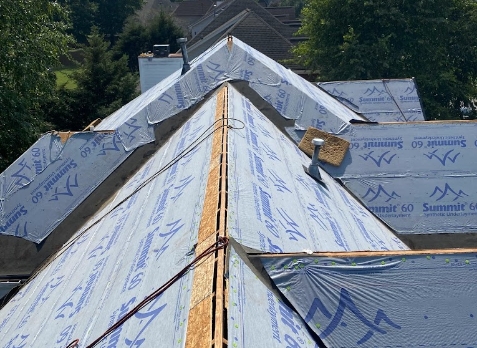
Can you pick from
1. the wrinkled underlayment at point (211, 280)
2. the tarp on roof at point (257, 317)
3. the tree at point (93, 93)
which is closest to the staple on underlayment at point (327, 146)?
the wrinkled underlayment at point (211, 280)

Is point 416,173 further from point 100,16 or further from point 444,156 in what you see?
point 100,16

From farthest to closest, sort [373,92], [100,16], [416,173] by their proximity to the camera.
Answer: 1. [100,16]
2. [373,92]
3. [416,173]

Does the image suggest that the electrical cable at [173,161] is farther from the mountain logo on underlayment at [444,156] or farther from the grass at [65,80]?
the grass at [65,80]

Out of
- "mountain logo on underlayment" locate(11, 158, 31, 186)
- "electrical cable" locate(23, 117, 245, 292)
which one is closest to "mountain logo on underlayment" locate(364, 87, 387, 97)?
"electrical cable" locate(23, 117, 245, 292)

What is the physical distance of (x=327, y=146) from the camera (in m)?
6.30

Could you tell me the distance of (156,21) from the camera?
2994 centimetres

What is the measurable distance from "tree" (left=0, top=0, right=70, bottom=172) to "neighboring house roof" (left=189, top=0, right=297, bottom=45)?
16.1 meters

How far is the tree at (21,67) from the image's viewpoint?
406 inches

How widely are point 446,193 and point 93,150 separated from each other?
4518mm

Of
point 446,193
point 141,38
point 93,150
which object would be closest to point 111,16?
point 141,38

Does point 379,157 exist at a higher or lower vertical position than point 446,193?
higher

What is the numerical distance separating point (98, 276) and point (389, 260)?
90.0 inches

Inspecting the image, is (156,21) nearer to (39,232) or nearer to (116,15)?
(116,15)

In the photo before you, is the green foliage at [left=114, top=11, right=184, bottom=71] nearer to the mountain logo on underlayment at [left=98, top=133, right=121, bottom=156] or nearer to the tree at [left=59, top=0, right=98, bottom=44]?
the tree at [left=59, top=0, right=98, bottom=44]
